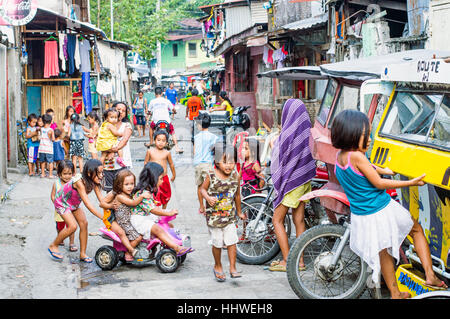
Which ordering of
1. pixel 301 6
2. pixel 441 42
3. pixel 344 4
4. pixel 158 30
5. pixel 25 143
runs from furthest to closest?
pixel 158 30 < pixel 301 6 < pixel 25 143 < pixel 344 4 < pixel 441 42

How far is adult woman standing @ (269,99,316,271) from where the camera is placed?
21.6 ft

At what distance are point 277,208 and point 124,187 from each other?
1.64 m

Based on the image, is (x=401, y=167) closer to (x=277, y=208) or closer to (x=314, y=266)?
(x=314, y=266)

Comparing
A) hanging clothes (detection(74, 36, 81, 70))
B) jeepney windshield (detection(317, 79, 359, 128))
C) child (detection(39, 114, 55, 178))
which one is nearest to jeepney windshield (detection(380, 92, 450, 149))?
jeepney windshield (detection(317, 79, 359, 128))

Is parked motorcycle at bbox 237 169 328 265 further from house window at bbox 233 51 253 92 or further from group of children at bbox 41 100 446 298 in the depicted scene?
house window at bbox 233 51 253 92

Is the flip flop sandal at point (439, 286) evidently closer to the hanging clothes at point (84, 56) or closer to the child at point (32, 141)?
the child at point (32, 141)

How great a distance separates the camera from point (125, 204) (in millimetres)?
6805

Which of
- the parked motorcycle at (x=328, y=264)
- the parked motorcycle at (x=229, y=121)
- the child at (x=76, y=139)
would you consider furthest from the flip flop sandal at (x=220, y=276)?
the parked motorcycle at (x=229, y=121)

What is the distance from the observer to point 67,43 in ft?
56.1

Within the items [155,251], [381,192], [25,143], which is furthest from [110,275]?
[25,143]

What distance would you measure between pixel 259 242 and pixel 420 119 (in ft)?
9.05

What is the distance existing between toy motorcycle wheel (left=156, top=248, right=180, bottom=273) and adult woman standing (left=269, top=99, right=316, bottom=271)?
1.13m

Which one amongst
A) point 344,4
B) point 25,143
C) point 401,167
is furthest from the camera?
point 25,143

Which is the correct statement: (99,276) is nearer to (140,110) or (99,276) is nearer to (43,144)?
(43,144)
